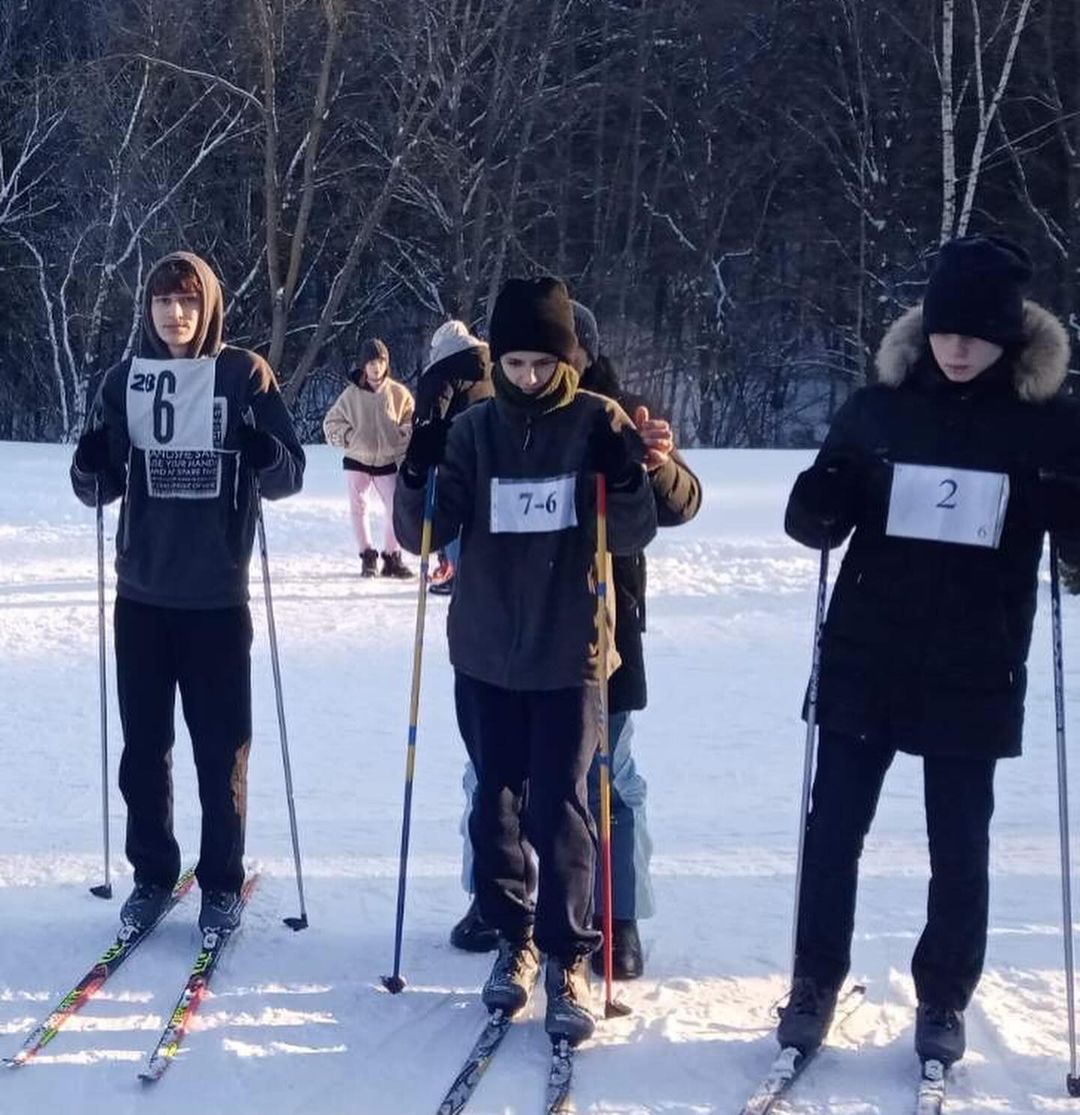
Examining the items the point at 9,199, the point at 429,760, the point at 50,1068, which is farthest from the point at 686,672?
the point at 9,199

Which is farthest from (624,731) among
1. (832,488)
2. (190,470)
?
(190,470)

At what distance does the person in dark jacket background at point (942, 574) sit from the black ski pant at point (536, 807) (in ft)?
1.73

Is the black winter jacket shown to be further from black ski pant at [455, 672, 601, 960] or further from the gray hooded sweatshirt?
the gray hooded sweatshirt

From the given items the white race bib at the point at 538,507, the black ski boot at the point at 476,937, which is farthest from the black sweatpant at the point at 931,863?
the black ski boot at the point at 476,937

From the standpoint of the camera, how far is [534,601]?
3.40 metres

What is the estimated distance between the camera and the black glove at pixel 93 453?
3.81 metres

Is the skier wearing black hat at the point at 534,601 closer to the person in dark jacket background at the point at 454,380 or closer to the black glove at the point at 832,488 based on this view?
the black glove at the point at 832,488

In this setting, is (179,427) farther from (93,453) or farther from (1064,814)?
(1064,814)

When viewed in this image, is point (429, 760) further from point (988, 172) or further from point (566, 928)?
point (988, 172)

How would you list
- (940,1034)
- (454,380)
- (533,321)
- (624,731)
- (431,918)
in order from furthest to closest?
(454,380), (431,918), (624,731), (533,321), (940,1034)

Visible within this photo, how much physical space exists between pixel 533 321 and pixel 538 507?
16.6 inches

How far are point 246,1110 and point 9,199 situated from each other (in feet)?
73.9

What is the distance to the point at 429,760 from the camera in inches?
227

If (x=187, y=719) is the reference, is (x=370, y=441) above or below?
above
